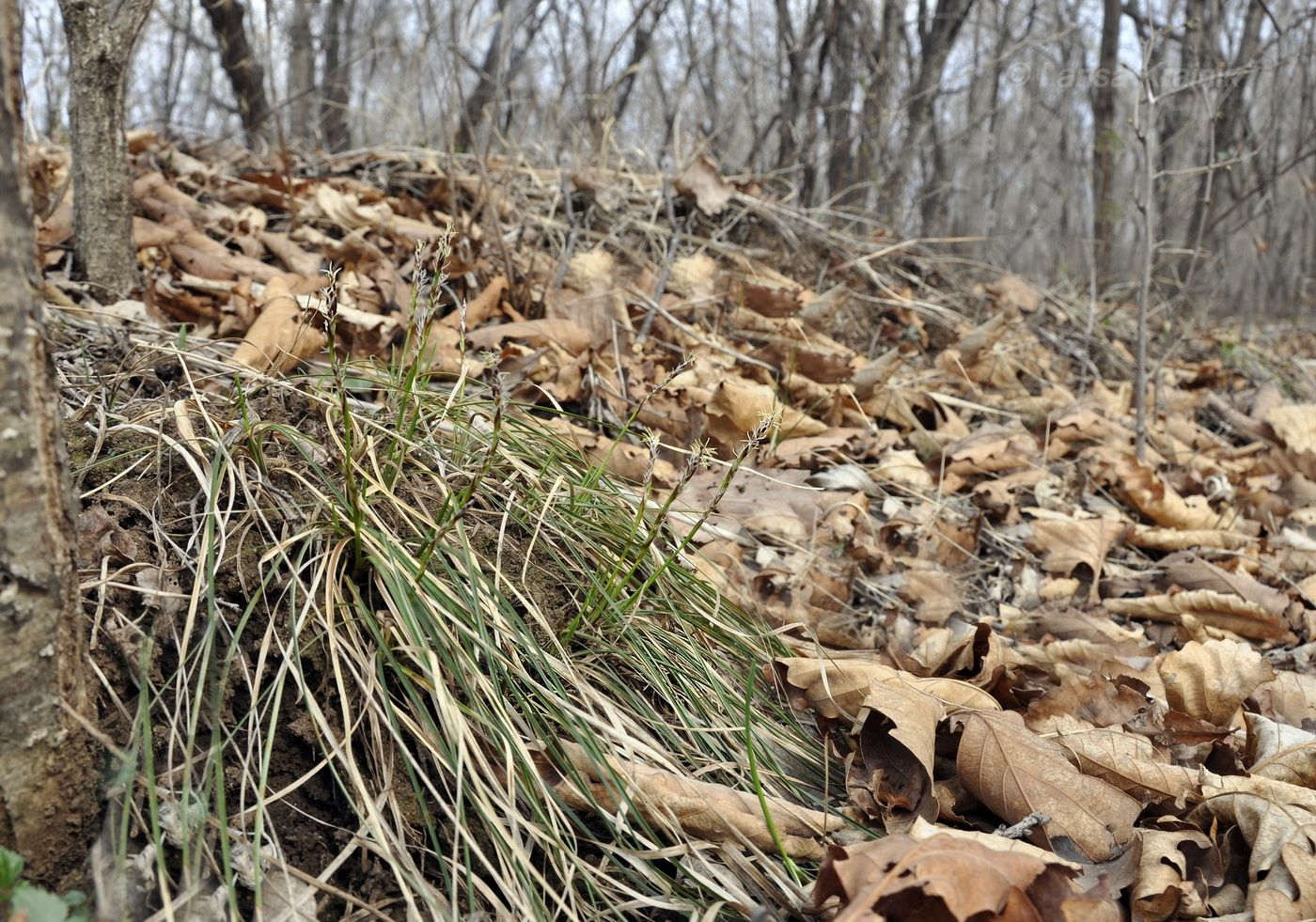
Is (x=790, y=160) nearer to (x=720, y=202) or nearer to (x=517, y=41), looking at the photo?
(x=720, y=202)

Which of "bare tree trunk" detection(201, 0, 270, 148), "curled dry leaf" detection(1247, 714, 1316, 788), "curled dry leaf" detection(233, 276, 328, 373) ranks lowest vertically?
"curled dry leaf" detection(1247, 714, 1316, 788)

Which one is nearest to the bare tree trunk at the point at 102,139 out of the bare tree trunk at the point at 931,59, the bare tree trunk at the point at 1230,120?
the bare tree trunk at the point at 931,59

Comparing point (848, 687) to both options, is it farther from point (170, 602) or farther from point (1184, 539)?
point (1184, 539)

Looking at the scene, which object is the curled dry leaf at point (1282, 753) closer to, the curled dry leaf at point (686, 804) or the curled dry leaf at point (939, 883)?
the curled dry leaf at point (939, 883)

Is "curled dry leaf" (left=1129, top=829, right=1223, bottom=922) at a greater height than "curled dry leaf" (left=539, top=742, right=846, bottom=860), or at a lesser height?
lesser

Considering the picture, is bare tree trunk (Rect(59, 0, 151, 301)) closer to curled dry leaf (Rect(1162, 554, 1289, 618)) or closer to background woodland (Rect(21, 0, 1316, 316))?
background woodland (Rect(21, 0, 1316, 316))

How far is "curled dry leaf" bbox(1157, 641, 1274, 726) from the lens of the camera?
1.72m

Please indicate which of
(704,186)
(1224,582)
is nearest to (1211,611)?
(1224,582)

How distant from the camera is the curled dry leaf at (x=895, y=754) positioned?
1345 millimetres

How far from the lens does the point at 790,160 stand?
4.94 m

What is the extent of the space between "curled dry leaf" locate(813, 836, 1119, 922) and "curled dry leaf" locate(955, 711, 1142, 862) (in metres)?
0.24

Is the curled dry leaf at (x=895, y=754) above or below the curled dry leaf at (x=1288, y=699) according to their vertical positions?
above

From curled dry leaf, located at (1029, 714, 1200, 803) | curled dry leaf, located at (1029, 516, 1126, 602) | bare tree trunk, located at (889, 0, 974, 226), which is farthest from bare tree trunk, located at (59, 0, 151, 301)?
bare tree trunk, located at (889, 0, 974, 226)

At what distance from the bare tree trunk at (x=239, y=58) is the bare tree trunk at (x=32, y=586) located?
5.00 meters
